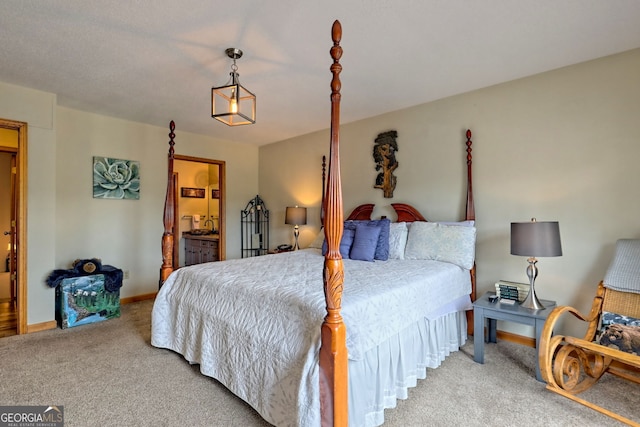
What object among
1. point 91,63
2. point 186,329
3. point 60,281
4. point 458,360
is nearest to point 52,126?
point 91,63

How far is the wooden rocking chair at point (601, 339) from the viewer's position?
6.23 feet

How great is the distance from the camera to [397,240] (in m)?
3.20

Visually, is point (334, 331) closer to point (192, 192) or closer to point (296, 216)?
point (296, 216)

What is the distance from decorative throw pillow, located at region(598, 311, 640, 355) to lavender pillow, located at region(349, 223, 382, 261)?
1723 millimetres

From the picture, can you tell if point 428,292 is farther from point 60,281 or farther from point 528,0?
point 60,281

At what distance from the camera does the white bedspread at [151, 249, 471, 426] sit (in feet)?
5.31

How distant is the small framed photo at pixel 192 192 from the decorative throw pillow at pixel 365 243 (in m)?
4.10

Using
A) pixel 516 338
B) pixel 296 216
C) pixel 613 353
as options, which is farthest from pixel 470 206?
pixel 296 216

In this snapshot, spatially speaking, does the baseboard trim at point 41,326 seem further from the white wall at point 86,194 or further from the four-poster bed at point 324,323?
the four-poster bed at point 324,323

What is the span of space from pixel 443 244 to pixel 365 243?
2.40ft

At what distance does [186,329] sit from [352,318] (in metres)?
1.54

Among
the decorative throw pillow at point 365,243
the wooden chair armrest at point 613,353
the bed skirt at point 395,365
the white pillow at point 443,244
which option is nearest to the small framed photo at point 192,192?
the decorative throw pillow at point 365,243

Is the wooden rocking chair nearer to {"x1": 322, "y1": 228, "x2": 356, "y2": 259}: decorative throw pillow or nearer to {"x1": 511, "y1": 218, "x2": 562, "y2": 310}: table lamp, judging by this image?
{"x1": 511, "y1": 218, "x2": 562, "y2": 310}: table lamp

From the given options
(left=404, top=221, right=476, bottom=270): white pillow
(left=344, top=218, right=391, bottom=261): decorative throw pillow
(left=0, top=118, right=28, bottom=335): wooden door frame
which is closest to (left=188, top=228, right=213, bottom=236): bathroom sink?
(left=0, top=118, right=28, bottom=335): wooden door frame
